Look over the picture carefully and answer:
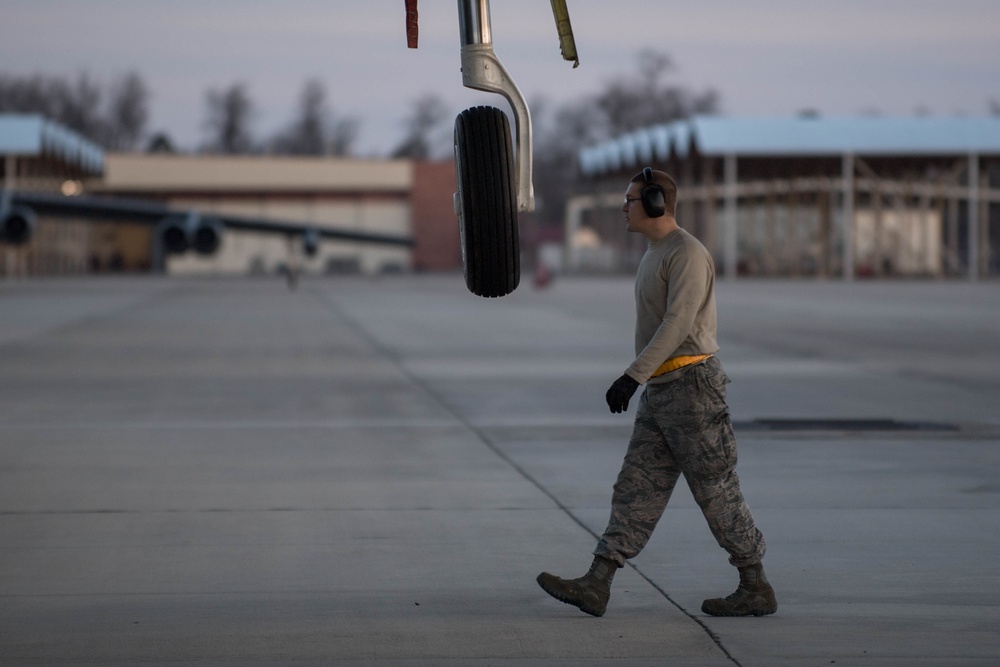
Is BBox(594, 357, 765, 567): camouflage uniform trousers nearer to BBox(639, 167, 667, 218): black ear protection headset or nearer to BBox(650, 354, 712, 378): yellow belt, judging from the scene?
BBox(650, 354, 712, 378): yellow belt

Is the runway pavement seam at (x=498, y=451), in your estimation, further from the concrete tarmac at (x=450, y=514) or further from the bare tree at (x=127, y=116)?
the bare tree at (x=127, y=116)

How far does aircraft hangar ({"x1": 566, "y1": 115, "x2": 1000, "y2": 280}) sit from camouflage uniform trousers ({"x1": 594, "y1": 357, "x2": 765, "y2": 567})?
56962 mm

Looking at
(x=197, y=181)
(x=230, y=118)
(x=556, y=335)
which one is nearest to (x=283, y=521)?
(x=556, y=335)

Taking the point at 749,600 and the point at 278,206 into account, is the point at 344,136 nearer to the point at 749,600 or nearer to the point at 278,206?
the point at 278,206

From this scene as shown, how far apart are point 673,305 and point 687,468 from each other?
2.18ft

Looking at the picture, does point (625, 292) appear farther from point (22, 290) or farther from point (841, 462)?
point (841, 462)

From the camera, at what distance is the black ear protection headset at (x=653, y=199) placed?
246 inches

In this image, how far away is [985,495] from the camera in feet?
31.5

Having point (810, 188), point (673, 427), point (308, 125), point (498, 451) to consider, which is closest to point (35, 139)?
point (810, 188)

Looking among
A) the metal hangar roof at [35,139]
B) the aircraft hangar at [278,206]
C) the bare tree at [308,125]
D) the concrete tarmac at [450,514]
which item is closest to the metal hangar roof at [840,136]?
the metal hangar roof at [35,139]

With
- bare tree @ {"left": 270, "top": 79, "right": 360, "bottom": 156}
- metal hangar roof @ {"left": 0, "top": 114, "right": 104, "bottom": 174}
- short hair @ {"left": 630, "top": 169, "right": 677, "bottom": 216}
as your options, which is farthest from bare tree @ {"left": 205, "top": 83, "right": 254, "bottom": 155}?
short hair @ {"left": 630, "top": 169, "right": 677, "bottom": 216}

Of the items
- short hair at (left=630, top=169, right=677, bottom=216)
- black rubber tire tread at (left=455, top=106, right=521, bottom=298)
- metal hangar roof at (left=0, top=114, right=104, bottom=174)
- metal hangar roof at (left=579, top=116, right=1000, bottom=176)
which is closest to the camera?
black rubber tire tread at (left=455, top=106, right=521, bottom=298)

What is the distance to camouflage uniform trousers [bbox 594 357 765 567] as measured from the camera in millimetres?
6211

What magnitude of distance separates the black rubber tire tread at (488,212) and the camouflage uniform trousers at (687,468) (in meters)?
0.86
